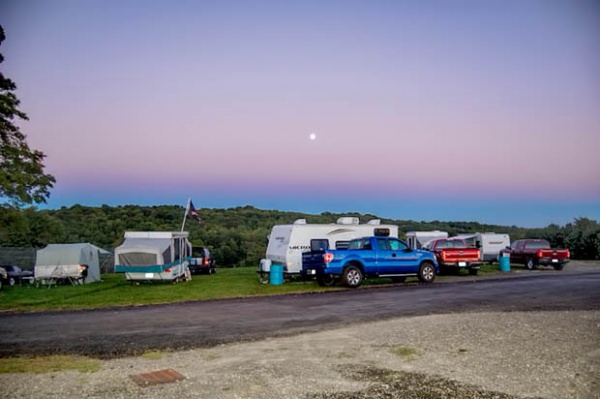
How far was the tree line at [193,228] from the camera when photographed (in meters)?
39.1

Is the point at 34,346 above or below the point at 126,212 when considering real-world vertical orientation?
below

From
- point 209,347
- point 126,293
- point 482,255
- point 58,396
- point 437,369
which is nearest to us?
point 58,396

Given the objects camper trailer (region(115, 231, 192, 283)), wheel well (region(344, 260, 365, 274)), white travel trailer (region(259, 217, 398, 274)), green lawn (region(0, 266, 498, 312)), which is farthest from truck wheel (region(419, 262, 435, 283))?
camper trailer (region(115, 231, 192, 283))

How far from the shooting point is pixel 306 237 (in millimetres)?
20812

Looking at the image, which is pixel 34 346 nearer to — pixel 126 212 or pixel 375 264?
pixel 375 264

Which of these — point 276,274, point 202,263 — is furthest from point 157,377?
point 202,263

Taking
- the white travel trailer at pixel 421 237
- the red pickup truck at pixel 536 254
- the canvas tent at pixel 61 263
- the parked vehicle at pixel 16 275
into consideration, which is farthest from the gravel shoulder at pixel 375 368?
the parked vehicle at pixel 16 275

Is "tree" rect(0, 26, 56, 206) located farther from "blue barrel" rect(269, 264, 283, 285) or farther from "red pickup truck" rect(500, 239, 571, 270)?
"red pickup truck" rect(500, 239, 571, 270)

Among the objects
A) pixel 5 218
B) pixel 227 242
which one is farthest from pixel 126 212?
pixel 5 218

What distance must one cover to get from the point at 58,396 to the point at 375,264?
48.4ft

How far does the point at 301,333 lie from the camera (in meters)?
9.52

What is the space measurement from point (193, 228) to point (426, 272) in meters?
44.5

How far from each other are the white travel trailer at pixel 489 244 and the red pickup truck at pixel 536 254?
0.80m

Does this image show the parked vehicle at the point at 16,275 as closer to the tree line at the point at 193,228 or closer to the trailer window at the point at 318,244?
the tree line at the point at 193,228
